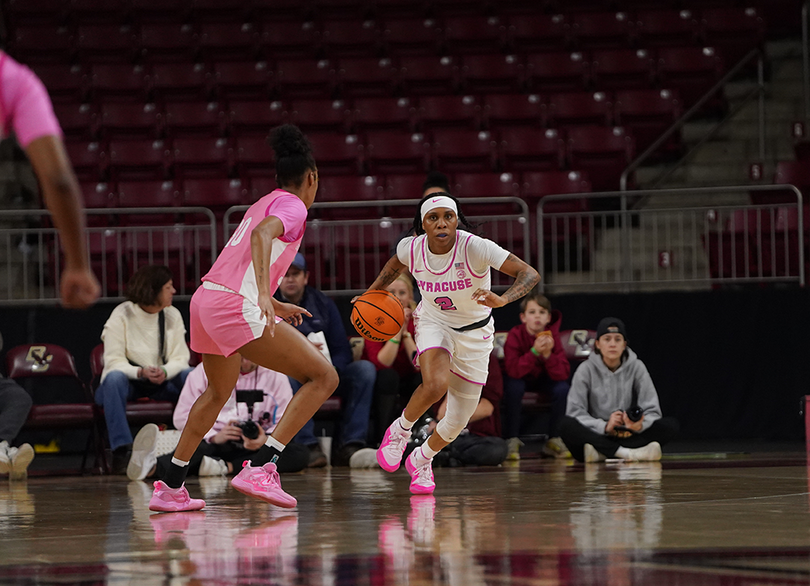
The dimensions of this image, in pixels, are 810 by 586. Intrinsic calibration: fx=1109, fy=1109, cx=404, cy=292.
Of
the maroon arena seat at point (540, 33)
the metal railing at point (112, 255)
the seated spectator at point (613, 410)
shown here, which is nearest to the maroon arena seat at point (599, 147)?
the maroon arena seat at point (540, 33)

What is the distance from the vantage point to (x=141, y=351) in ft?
30.7

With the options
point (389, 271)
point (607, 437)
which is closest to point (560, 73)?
point (607, 437)

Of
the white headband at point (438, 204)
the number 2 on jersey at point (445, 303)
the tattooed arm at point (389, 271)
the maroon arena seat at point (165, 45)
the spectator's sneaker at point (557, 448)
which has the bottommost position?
the spectator's sneaker at point (557, 448)

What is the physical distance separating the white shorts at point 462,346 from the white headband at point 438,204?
67 centimetres

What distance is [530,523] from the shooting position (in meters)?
4.72

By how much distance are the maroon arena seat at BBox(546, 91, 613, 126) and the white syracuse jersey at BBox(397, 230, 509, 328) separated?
798 centimetres

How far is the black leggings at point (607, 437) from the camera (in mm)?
8914

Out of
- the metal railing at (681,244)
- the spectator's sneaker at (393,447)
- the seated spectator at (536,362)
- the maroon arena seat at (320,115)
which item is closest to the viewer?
the spectator's sneaker at (393,447)

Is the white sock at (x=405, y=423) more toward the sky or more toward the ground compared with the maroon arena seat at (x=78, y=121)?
more toward the ground

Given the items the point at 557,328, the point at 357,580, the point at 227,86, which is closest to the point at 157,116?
the point at 227,86

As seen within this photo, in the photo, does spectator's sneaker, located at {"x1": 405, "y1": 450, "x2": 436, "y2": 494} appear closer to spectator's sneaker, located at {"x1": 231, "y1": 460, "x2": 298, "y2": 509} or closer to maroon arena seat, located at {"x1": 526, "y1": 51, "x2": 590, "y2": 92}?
spectator's sneaker, located at {"x1": 231, "y1": 460, "x2": 298, "y2": 509}

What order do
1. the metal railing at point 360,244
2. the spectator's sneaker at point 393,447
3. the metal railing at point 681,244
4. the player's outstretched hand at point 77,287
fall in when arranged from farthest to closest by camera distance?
the metal railing at point 360,244 < the metal railing at point 681,244 < the spectator's sneaker at point 393,447 < the player's outstretched hand at point 77,287

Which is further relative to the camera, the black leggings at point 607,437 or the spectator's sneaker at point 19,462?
the black leggings at point 607,437

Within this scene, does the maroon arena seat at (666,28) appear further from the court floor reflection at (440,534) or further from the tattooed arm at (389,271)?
the tattooed arm at (389,271)
